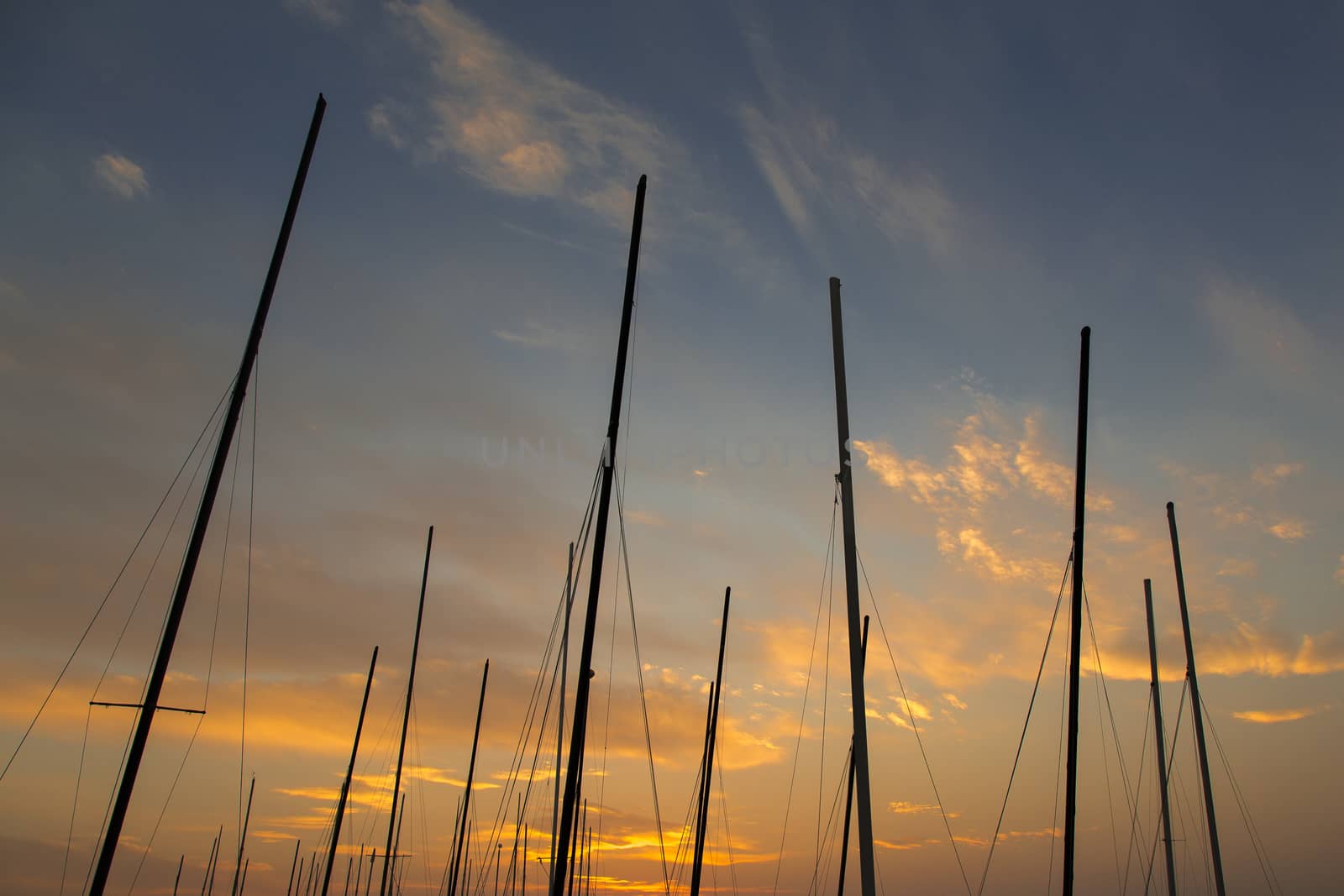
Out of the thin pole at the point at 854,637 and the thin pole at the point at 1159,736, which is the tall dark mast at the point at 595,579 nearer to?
the thin pole at the point at 854,637

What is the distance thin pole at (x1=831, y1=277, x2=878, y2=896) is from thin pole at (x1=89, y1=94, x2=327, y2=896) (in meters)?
10.1

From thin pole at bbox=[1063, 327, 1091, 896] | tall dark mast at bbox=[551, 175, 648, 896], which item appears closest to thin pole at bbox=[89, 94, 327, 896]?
tall dark mast at bbox=[551, 175, 648, 896]

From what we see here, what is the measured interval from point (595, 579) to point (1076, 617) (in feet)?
36.9

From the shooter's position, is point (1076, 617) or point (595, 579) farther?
point (1076, 617)

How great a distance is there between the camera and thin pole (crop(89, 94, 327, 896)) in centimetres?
1360

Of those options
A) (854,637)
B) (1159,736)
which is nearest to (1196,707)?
(1159,736)

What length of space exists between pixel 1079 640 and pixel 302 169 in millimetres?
18562

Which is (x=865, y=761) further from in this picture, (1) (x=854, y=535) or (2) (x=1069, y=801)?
(2) (x=1069, y=801)

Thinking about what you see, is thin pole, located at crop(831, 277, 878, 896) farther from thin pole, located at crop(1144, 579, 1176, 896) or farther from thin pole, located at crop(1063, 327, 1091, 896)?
thin pole, located at crop(1144, 579, 1176, 896)

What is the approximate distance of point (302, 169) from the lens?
Result: 17.3 metres

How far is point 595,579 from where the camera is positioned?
15.7 m

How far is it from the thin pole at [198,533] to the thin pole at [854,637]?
1008 centimetres

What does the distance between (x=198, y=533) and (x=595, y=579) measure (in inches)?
255

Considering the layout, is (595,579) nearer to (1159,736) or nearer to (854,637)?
(854,637)
